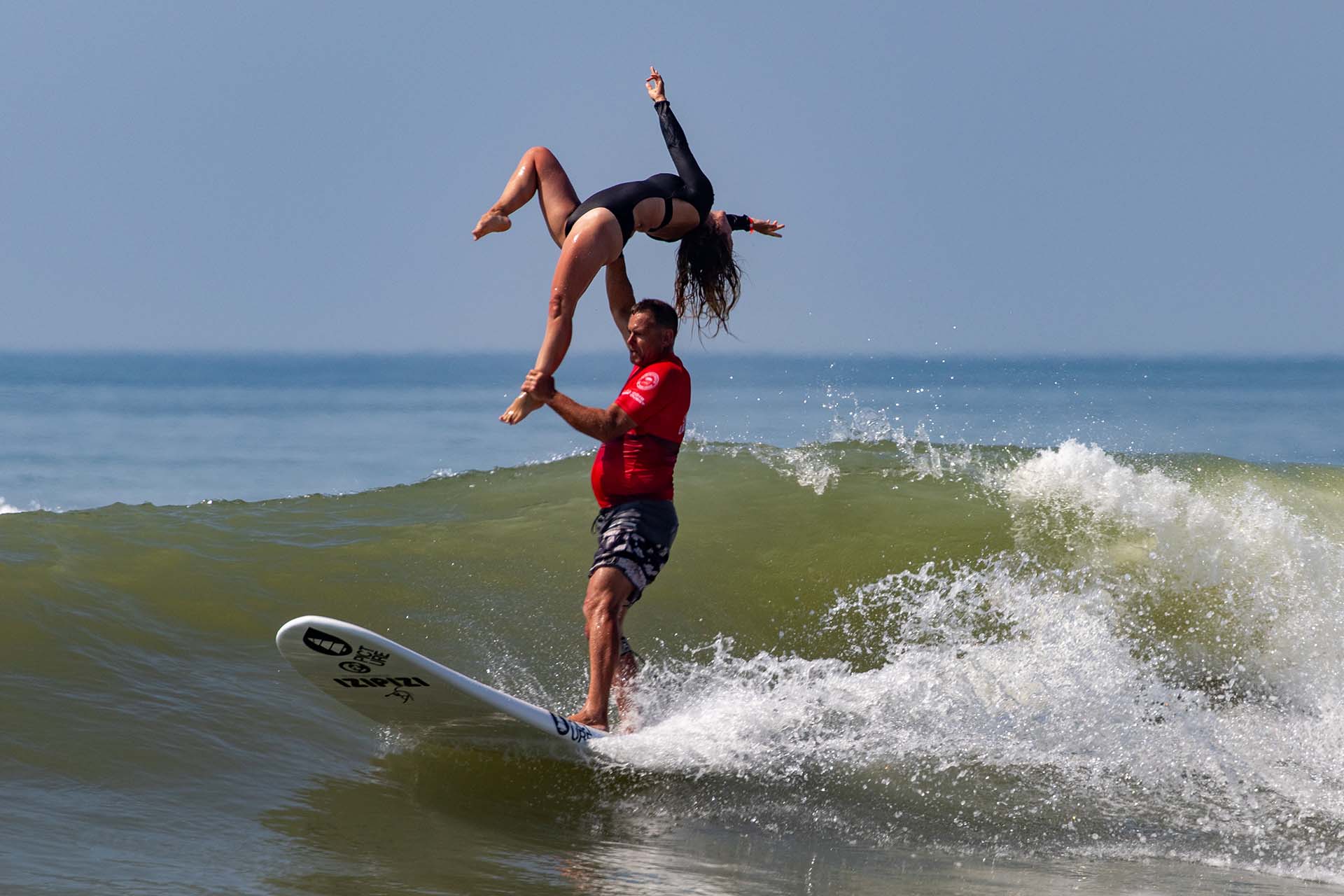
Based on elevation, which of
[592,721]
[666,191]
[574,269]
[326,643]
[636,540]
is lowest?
[592,721]

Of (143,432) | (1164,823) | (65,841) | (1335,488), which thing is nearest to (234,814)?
(65,841)

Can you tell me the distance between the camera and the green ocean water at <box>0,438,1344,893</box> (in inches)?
171

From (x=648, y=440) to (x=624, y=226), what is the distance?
2.89ft

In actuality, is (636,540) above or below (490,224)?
below

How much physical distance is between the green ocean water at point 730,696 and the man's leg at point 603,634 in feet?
0.71

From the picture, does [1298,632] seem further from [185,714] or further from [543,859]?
[185,714]

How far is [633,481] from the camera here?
530 cm

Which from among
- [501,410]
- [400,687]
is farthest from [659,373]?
[501,410]

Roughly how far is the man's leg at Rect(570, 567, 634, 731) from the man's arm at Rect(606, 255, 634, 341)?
1.17 m

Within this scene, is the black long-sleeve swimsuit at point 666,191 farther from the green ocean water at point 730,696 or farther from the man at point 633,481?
the green ocean water at point 730,696

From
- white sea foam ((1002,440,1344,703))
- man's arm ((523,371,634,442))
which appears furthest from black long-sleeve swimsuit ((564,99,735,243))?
white sea foam ((1002,440,1344,703))

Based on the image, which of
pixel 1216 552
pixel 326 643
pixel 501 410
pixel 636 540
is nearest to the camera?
pixel 326 643

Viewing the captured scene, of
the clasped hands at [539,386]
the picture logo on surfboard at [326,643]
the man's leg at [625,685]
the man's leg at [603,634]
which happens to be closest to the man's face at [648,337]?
the clasped hands at [539,386]

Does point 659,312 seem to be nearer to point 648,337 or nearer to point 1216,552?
point 648,337
